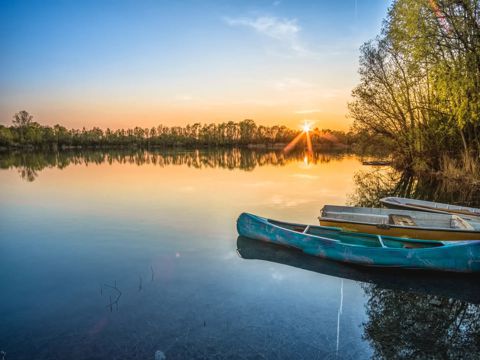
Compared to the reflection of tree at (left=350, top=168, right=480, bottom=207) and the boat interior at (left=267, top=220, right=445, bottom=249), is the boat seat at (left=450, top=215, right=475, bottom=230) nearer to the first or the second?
the boat interior at (left=267, top=220, right=445, bottom=249)

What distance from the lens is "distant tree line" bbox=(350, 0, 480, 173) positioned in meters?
13.2

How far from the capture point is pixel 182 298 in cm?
591

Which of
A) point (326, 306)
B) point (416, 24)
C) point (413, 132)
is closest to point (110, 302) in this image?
point (326, 306)

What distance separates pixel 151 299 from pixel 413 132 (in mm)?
22127

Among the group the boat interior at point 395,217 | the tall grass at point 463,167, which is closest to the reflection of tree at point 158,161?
the tall grass at point 463,167

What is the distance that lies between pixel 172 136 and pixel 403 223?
123 meters

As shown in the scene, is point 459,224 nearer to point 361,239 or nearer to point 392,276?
point 361,239

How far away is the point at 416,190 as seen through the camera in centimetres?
1733

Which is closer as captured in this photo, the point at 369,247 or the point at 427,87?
the point at 369,247

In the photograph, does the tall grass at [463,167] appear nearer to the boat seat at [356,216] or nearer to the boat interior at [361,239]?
the boat seat at [356,216]

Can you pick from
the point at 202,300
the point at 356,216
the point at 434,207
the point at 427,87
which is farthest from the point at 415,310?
the point at 427,87

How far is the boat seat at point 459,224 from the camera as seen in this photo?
7.75m

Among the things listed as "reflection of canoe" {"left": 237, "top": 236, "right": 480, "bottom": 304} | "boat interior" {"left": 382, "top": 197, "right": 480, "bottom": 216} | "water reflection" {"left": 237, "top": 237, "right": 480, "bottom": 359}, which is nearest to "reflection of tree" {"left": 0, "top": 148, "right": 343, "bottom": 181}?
"boat interior" {"left": 382, "top": 197, "right": 480, "bottom": 216}

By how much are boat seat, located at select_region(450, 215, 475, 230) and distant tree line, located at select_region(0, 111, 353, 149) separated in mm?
99617
